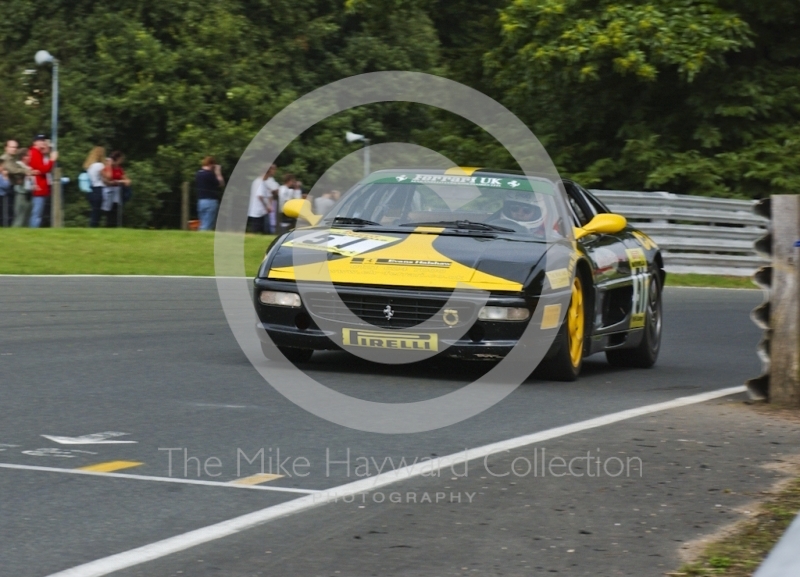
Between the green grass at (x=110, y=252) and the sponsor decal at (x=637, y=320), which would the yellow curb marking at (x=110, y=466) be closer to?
the sponsor decal at (x=637, y=320)

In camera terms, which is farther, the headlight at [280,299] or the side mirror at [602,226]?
the side mirror at [602,226]

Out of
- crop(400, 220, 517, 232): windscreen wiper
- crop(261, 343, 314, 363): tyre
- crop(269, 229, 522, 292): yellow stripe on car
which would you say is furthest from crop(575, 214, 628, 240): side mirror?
crop(261, 343, 314, 363): tyre

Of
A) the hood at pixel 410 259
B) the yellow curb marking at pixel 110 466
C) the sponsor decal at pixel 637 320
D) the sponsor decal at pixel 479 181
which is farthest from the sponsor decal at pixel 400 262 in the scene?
the yellow curb marking at pixel 110 466

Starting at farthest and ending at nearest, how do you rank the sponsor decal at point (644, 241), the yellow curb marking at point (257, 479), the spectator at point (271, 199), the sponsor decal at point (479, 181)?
the spectator at point (271, 199) → the sponsor decal at point (644, 241) → the sponsor decal at point (479, 181) → the yellow curb marking at point (257, 479)

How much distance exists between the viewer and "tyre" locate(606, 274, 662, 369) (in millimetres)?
10734

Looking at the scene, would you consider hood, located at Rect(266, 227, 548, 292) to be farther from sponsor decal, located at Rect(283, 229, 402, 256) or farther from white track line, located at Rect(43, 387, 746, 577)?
white track line, located at Rect(43, 387, 746, 577)

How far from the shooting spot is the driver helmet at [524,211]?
31.5 ft

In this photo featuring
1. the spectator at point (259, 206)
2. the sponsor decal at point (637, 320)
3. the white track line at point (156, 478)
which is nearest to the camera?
the white track line at point (156, 478)

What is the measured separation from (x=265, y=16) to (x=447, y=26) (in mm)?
5172

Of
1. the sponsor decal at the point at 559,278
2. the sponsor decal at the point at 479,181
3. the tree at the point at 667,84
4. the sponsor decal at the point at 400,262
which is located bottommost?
the sponsor decal at the point at 559,278

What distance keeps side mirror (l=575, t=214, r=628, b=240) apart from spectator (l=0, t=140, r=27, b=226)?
14839 millimetres

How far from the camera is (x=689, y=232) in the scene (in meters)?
22.6

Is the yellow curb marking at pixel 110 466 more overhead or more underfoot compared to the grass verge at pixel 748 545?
more underfoot

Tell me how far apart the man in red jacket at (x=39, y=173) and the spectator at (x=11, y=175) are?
0.85 ft
